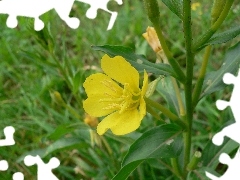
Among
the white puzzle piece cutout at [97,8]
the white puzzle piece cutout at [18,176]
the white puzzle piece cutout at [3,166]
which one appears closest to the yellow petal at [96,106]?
the white puzzle piece cutout at [18,176]

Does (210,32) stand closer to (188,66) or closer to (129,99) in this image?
(188,66)

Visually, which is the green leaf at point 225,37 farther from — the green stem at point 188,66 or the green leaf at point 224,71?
the green leaf at point 224,71

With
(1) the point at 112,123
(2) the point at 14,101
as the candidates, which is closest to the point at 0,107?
(2) the point at 14,101

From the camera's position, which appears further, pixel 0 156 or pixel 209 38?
pixel 0 156

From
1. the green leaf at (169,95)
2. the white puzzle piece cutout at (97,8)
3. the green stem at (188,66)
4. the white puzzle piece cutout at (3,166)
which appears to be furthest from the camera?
the white puzzle piece cutout at (97,8)

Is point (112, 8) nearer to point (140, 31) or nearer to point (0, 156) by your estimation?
point (140, 31)

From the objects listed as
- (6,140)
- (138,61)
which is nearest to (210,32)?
(138,61)
